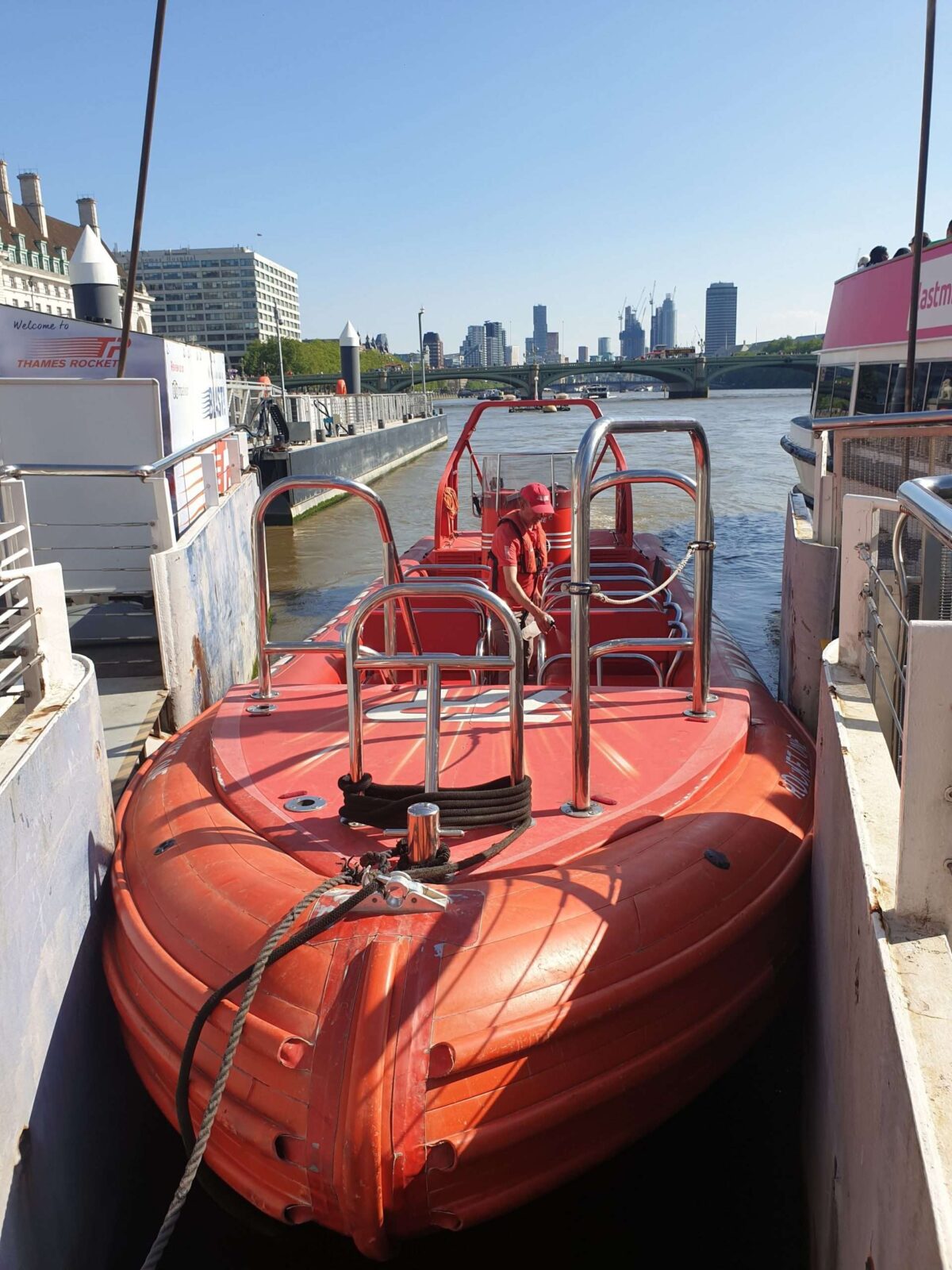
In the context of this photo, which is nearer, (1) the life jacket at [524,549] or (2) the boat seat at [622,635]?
(1) the life jacket at [524,549]

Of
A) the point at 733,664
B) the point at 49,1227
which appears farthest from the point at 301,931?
the point at 733,664

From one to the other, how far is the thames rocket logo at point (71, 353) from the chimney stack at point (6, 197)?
242 feet

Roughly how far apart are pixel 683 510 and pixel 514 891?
1880 centimetres

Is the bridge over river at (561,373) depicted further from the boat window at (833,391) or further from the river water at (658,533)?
the boat window at (833,391)

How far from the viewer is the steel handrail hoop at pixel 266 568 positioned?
4.11 m

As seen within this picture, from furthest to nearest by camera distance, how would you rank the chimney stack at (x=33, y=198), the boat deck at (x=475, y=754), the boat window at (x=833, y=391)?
1. the chimney stack at (x=33, y=198)
2. the boat window at (x=833, y=391)
3. the boat deck at (x=475, y=754)

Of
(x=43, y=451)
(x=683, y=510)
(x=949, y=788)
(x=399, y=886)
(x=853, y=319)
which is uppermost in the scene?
(x=853, y=319)

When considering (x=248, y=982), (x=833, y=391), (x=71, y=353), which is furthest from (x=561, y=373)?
(x=248, y=982)

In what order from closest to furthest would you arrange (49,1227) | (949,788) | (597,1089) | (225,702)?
(949,788)
(597,1089)
(49,1227)
(225,702)

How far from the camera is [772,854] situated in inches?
130

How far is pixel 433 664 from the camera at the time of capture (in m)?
2.94

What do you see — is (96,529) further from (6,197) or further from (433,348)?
(433,348)

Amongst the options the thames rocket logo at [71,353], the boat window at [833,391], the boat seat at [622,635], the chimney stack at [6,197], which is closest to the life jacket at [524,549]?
the boat seat at [622,635]

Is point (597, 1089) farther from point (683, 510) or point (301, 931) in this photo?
point (683, 510)
